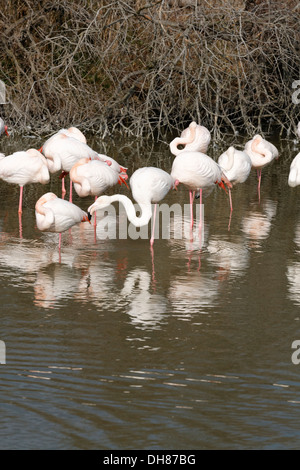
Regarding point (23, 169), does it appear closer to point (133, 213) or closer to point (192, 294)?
point (133, 213)

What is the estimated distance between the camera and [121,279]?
6.14 meters

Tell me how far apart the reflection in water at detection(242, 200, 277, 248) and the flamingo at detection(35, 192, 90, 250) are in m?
1.50

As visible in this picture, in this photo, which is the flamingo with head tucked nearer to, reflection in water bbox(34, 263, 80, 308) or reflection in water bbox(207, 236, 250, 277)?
reflection in water bbox(207, 236, 250, 277)

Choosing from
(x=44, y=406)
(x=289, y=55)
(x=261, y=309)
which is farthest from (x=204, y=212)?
(x=289, y=55)

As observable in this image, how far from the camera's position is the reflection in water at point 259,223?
24.2ft

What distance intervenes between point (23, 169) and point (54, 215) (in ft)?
5.42

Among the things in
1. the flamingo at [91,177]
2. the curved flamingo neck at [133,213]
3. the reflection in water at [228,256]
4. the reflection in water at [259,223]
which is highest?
the flamingo at [91,177]

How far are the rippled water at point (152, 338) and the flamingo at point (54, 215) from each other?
0.23 metres

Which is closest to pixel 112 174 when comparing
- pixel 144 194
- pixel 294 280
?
pixel 144 194

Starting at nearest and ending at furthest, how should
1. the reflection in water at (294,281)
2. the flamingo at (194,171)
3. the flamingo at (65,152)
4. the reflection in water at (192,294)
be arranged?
1. the reflection in water at (192,294)
2. the reflection in water at (294,281)
3. the flamingo at (194,171)
4. the flamingo at (65,152)

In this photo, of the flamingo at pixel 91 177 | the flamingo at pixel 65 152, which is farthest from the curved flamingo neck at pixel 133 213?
the flamingo at pixel 65 152

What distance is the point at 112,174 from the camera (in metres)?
8.21

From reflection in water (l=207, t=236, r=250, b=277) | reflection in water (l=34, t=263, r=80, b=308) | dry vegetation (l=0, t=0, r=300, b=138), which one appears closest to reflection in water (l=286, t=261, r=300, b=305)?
reflection in water (l=207, t=236, r=250, b=277)

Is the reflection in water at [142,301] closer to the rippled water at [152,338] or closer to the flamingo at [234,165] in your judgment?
the rippled water at [152,338]
